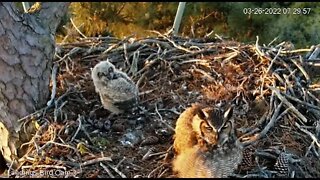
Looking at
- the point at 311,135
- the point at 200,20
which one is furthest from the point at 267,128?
the point at 200,20

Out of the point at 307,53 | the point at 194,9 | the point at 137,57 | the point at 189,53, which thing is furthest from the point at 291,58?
the point at 194,9

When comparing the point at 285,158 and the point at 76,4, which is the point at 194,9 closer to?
the point at 76,4

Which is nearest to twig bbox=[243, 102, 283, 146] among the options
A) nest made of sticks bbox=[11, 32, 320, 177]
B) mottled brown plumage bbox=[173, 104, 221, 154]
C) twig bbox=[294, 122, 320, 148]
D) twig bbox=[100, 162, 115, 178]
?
nest made of sticks bbox=[11, 32, 320, 177]

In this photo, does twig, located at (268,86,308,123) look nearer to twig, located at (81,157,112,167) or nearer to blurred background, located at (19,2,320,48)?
twig, located at (81,157,112,167)

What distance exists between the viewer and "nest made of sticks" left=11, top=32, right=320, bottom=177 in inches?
128

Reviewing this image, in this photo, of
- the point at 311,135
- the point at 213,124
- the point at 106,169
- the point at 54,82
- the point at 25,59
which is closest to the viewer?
the point at 213,124

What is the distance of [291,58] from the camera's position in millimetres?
4012

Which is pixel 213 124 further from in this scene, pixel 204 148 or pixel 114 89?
pixel 114 89

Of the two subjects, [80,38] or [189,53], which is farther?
[80,38]

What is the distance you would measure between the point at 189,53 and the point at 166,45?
0.18m

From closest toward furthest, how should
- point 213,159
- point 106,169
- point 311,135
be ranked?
point 213,159
point 106,169
point 311,135

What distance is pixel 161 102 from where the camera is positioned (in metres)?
3.85

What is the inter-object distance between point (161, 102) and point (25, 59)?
2.64ft

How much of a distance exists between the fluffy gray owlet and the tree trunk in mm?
297
